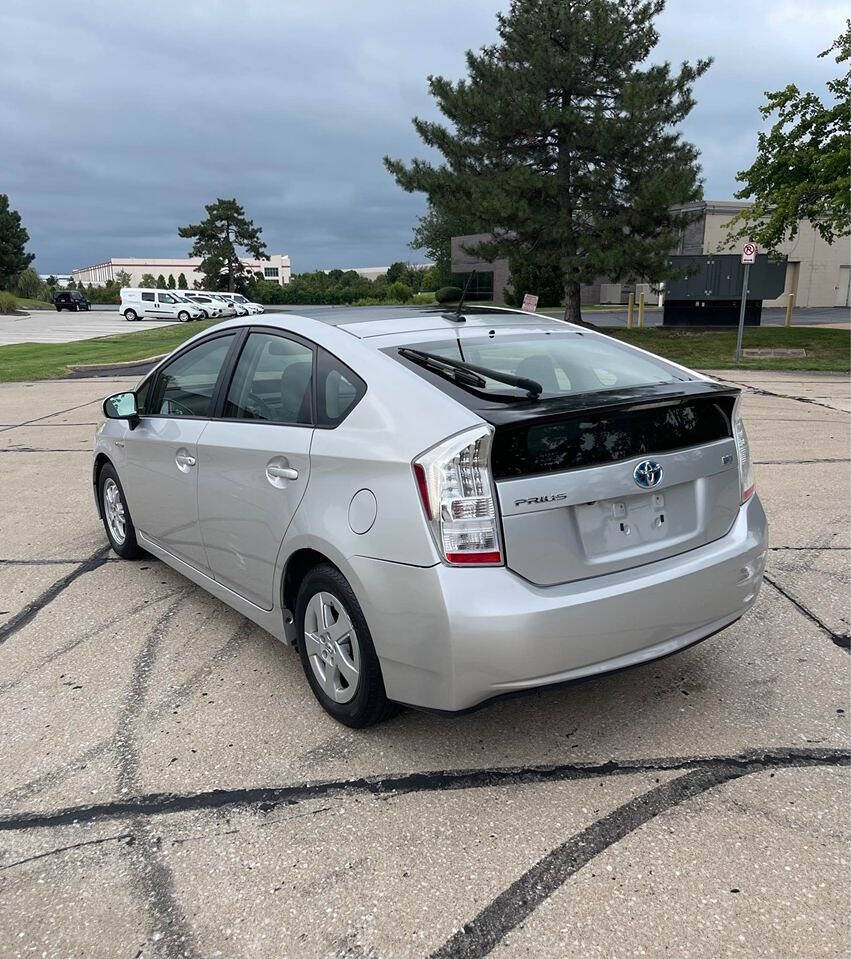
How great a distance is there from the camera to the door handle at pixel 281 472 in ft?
10.1

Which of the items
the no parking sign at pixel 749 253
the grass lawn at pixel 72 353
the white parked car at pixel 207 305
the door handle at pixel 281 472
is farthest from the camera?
the white parked car at pixel 207 305

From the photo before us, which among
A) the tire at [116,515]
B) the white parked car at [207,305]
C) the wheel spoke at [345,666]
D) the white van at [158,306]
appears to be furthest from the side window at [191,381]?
the white van at [158,306]

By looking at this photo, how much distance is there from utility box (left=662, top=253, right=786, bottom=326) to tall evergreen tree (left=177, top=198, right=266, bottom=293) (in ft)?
180

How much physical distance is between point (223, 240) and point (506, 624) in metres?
76.1

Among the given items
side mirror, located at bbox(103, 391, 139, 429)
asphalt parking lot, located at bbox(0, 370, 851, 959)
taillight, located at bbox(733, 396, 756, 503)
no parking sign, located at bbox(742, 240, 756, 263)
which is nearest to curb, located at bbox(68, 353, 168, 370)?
no parking sign, located at bbox(742, 240, 756, 263)

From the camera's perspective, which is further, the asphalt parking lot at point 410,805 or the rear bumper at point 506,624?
the rear bumper at point 506,624

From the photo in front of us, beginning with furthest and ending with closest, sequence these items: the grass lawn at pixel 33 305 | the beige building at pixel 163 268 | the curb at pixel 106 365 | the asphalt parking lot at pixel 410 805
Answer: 1. the beige building at pixel 163 268
2. the grass lawn at pixel 33 305
3. the curb at pixel 106 365
4. the asphalt parking lot at pixel 410 805

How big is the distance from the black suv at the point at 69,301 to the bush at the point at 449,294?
66.6 metres

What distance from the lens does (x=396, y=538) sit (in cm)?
258

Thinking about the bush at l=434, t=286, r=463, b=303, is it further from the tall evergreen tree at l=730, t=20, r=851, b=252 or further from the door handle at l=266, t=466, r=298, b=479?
the tall evergreen tree at l=730, t=20, r=851, b=252

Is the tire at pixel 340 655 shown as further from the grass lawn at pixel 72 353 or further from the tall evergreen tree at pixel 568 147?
the tall evergreen tree at pixel 568 147

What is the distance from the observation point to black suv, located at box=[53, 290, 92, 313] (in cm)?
6250

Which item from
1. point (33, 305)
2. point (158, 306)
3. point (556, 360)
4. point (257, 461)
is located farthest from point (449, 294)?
point (33, 305)

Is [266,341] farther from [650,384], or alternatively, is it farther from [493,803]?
[493,803]
